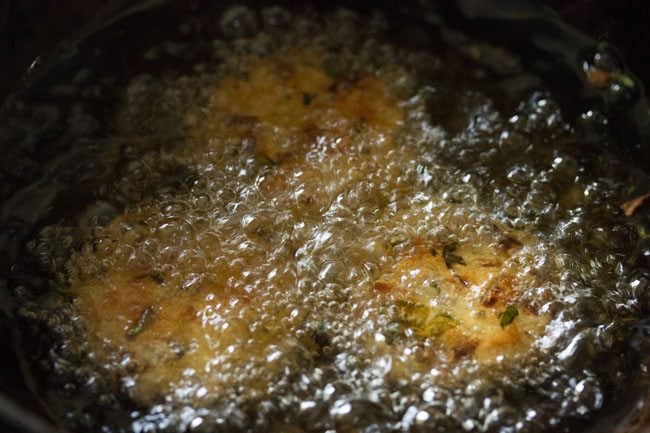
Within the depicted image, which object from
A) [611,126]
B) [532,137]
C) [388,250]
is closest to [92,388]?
[388,250]

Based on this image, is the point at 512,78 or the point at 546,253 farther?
the point at 512,78

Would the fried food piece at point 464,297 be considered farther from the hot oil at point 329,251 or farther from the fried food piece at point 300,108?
the fried food piece at point 300,108

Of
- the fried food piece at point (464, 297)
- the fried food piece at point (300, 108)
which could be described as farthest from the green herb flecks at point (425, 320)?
the fried food piece at point (300, 108)

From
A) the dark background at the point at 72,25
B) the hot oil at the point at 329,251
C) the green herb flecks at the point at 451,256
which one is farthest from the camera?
the dark background at the point at 72,25

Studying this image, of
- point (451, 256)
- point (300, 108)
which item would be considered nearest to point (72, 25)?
point (300, 108)

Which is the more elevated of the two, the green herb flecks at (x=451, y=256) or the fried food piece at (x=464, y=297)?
the green herb flecks at (x=451, y=256)

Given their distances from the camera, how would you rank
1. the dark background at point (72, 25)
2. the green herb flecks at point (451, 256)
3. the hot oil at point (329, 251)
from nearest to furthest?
the hot oil at point (329, 251), the green herb flecks at point (451, 256), the dark background at point (72, 25)

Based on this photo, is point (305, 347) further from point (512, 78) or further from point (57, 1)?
point (57, 1)

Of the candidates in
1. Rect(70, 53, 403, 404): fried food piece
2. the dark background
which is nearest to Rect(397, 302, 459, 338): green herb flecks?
Rect(70, 53, 403, 404): fried food piece

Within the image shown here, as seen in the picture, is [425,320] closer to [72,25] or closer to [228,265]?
[228,265]
